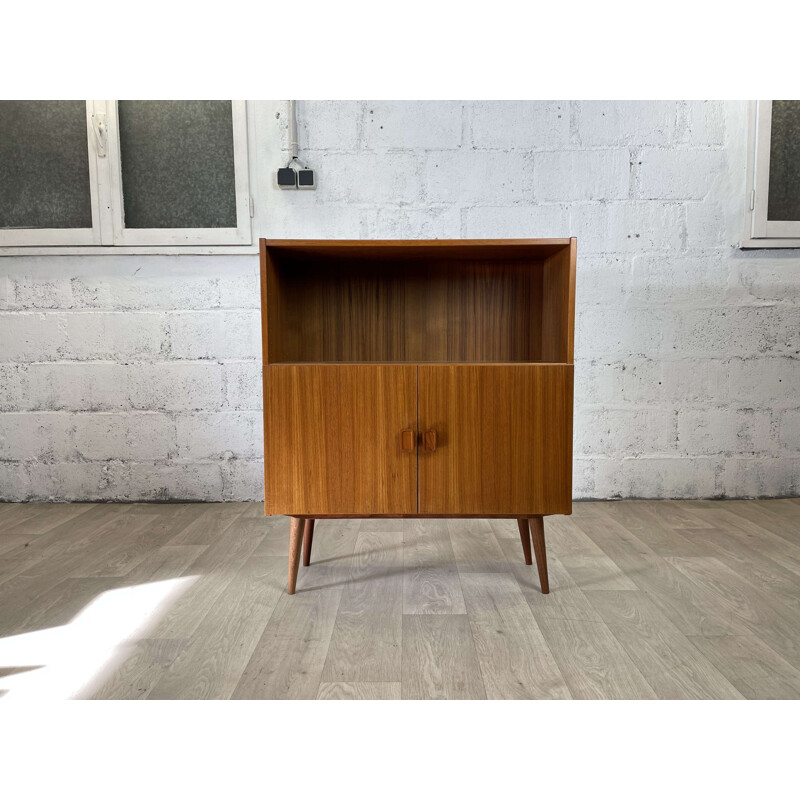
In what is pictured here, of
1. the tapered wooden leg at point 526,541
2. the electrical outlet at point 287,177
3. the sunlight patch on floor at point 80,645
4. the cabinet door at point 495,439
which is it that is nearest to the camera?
the sunlight patch on floor at point 80,645

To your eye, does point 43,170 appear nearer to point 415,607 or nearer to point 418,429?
point 418,429

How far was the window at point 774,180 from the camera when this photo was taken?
2371 mm

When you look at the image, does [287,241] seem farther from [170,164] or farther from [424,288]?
A: [170,164]

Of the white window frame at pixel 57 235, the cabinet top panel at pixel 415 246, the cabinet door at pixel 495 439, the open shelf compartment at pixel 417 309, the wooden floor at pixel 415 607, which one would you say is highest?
the white window frame at pixel 57 235

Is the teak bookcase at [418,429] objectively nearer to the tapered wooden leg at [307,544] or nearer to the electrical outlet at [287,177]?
the tapered wooden leg at [307,544]

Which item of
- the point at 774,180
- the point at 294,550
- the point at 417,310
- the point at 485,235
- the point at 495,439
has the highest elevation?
the point at 774,180

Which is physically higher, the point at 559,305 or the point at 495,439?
the point at 559,305

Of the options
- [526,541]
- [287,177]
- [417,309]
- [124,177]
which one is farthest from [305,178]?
[526,541]

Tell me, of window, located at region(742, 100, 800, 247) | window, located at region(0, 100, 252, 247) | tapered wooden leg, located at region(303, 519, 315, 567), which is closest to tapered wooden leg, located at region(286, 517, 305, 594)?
tapered wooden leg, located at region(303, 519, 315, 567)

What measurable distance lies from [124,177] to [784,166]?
8.06ft

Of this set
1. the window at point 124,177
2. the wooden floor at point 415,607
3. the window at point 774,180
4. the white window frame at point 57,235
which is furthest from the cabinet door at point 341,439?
the window at point 774,180

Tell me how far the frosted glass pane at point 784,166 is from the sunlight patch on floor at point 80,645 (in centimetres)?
243

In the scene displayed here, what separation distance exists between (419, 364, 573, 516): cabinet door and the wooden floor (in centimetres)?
25

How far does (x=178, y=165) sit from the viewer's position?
93.7 inches
